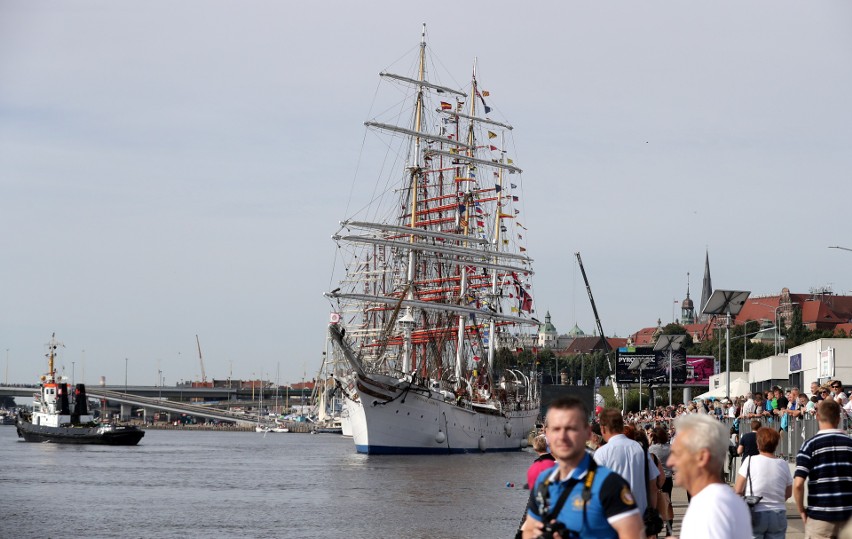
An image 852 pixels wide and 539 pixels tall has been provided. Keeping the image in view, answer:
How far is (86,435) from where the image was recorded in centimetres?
9975

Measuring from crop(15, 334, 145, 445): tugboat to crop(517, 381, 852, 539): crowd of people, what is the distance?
286ft

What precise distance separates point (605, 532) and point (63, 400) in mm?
101374

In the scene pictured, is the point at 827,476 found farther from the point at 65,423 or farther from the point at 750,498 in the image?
the point at 65,423

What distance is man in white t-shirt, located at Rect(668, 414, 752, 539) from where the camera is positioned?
5.89 metres

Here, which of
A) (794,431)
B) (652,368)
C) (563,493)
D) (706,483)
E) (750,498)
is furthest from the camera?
(652,368)

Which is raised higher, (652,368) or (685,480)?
(652,368)

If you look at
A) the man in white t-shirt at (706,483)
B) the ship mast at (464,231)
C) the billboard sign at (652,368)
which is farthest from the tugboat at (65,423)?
the man in white t-shirt at (706,483)

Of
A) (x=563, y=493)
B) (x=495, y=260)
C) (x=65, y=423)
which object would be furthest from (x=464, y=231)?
(x=563, y=493)

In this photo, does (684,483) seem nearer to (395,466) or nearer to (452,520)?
(452,520)

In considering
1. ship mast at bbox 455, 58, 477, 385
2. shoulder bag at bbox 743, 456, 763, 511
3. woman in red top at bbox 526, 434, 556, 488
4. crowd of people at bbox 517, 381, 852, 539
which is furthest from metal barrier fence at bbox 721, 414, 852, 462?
ship mast at bbox 455, 58, 477, 385

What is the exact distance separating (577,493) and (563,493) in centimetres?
9

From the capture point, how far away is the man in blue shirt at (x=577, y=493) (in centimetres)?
602

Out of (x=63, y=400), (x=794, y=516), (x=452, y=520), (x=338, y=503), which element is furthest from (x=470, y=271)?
(x=794, y=516)

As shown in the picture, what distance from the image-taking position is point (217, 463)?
70.4 meters
